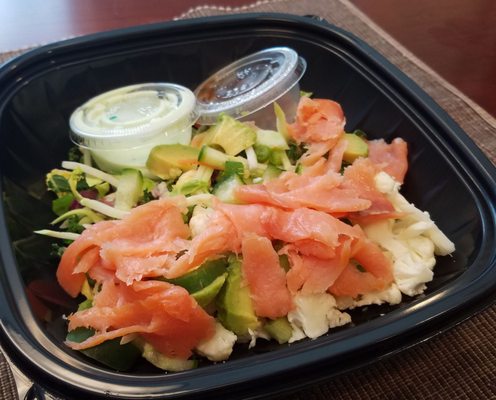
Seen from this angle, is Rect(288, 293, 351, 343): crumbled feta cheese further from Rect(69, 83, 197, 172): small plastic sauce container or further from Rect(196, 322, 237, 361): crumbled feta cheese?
Rect(69, 83, 197, 172): small plastic sauce container

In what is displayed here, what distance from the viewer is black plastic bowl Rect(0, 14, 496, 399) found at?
825 mm

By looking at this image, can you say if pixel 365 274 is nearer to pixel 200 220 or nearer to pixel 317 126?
pixel 200 220

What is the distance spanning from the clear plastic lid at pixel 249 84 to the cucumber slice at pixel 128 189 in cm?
29

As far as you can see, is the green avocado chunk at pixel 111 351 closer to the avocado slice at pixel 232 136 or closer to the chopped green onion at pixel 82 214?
the chopped green onion at pixel 82 214

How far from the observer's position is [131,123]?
1433 mm

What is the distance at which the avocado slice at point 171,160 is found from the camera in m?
1.35

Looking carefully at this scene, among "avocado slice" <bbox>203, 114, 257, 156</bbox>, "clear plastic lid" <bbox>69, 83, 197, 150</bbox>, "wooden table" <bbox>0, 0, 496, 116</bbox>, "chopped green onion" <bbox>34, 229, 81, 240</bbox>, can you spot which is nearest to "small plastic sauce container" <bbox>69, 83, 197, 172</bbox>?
"clear plastic lid" <bbox>69, 83, 197, 150</bbox>

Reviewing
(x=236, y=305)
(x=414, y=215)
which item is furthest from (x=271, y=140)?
(x=236, y=305)

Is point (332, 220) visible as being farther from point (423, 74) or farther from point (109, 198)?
point (423, 74)

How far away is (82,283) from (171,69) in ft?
2.65

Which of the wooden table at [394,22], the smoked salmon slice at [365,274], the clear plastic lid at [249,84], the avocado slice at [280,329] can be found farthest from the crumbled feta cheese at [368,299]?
the wooden table at [394,22]

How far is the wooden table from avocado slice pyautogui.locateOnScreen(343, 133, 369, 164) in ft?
2.35

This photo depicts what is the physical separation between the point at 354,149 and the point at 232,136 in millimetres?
331

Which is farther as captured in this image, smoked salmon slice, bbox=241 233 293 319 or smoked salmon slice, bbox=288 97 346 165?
smoked salmon slice, bbox=288 97 346 165
